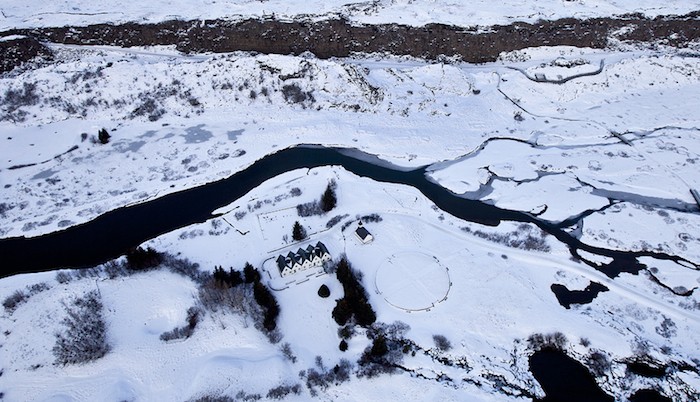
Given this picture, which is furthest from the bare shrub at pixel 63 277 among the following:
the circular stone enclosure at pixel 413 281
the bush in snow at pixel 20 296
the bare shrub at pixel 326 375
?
the circular stone enclosure at pixel 413 281

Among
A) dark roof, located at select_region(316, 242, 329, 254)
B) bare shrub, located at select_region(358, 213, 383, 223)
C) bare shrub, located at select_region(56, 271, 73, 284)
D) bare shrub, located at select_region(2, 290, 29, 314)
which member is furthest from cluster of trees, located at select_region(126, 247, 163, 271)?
bare shrub, located at select_region(358, 213, 383, 223)

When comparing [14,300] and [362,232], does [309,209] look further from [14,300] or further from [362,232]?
[14,300]

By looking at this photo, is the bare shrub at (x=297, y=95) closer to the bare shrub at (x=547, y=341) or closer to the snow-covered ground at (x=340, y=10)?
the snow-covered ground at (x=340, y=10)

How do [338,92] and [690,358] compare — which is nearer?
[690,358]

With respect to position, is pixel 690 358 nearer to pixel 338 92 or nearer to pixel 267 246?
pixel 267 246

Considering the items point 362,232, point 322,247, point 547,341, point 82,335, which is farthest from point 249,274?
point 547,341

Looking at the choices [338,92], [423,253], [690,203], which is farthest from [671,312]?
[338,92]
